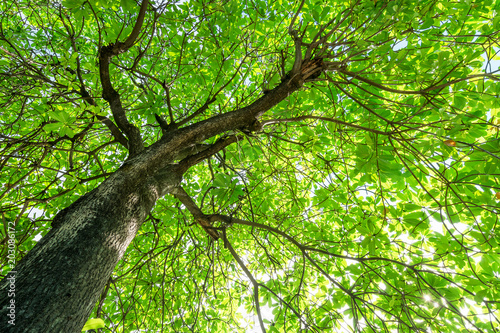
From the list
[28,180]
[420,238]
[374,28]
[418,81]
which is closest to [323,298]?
[420,238]

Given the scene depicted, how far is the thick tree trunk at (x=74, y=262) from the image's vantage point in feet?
2.51

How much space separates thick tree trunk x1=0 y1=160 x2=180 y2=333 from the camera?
0.77m

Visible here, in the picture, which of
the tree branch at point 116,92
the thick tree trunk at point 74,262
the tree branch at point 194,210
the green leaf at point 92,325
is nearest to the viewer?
the thick tree trunk at point 74,262

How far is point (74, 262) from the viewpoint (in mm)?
927

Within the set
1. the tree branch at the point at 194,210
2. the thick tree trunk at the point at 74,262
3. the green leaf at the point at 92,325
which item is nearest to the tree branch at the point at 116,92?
the tree branch at the point at 194,210

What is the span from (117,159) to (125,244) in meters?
2.80

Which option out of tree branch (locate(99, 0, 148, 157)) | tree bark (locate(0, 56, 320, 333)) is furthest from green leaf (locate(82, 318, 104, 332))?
tree branch (locate(99, 0, 148, 157))

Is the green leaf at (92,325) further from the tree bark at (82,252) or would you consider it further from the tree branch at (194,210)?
the tree branch at (194,210)

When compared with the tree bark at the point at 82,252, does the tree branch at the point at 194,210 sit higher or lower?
higher

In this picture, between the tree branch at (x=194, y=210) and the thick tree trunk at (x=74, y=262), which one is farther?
the tree branch at (x=194, y=210)

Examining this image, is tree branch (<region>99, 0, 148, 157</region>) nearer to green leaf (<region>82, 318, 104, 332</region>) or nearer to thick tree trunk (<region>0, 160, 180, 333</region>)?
thick tree trunk (<region>0, 160, 180, 333</region>)

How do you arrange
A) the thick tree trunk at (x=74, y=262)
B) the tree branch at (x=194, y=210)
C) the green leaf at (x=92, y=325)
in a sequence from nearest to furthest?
the thick tree trunk at (x=74, y=262), the green leaf at (x=92, y=325), the tree branch at (x=194, y=210)

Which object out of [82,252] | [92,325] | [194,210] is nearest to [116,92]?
[194,210]

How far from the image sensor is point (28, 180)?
3.39 metres
